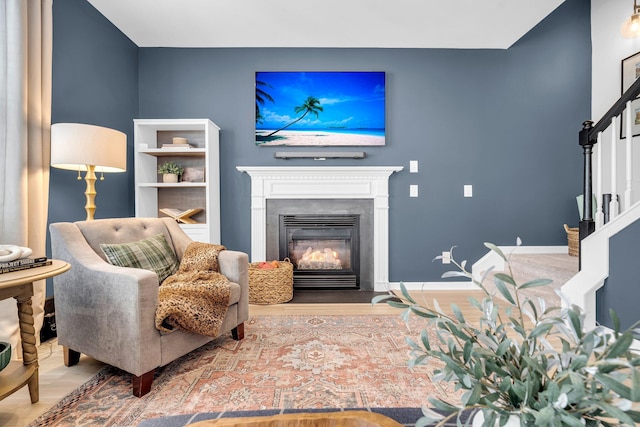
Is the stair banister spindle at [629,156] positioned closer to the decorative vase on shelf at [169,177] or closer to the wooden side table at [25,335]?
the wooden side table at [25,335]

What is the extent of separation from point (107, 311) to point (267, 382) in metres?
0.85

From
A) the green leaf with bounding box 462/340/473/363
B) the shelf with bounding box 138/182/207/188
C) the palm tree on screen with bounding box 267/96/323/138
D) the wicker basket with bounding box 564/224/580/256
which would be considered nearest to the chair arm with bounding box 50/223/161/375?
the shelf with bounding box 138/182/207/188

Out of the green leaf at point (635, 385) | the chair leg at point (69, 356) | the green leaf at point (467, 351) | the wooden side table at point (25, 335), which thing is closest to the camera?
the green leaf at point (635, 385)

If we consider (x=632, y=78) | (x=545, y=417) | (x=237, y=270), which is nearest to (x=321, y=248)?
(x=237, y=270)

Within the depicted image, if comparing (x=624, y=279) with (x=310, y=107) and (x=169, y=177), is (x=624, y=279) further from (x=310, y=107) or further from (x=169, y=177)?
(x=169, y=177)

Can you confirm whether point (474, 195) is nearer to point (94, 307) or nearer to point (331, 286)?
point (331, 286)

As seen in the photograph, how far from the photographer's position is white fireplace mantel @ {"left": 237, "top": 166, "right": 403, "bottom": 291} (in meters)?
3.22

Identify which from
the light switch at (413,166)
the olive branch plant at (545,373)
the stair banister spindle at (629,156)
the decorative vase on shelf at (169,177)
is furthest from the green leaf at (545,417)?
the decorative vase on shelf at (169,177)

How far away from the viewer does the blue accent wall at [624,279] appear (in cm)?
185

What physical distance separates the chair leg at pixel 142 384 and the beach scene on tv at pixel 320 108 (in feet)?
7.85

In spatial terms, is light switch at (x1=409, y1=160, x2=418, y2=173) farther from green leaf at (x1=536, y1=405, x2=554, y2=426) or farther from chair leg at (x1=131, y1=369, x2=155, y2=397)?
green leaf at (x1=536, y1=405, x2=554, y2=426)

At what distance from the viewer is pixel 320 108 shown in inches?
130

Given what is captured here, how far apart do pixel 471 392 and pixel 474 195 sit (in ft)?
10.8

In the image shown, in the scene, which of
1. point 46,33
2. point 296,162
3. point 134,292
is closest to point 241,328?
point 134,292
